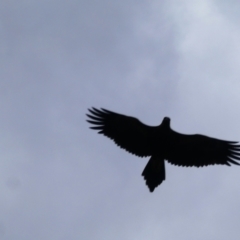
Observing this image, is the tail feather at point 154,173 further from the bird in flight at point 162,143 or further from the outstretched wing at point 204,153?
the outstretched wing at point 204,153

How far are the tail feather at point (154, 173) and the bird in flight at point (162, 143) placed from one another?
11 centimetres

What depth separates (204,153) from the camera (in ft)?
45.3

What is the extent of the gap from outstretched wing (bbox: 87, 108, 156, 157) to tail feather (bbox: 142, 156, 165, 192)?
63cm

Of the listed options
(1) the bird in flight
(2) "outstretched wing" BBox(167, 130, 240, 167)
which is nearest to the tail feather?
(1) the bird in flight

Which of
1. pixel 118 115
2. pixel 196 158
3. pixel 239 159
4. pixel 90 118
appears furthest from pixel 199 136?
pixel 90 118

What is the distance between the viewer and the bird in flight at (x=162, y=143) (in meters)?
13.4

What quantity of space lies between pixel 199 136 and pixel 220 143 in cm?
91

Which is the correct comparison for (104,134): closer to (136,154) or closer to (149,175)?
(136,154)

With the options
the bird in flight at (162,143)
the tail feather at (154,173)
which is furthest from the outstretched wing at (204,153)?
the tail feather at (154,173)

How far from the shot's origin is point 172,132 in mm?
13219

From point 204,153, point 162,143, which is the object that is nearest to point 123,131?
point 162,143

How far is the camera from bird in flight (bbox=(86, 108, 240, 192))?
1336 centimetres

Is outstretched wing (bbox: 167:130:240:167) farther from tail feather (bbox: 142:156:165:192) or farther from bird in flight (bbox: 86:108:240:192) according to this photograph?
tail feather (bbox: 142:156:165:192)

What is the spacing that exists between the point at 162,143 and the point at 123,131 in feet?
4.62
